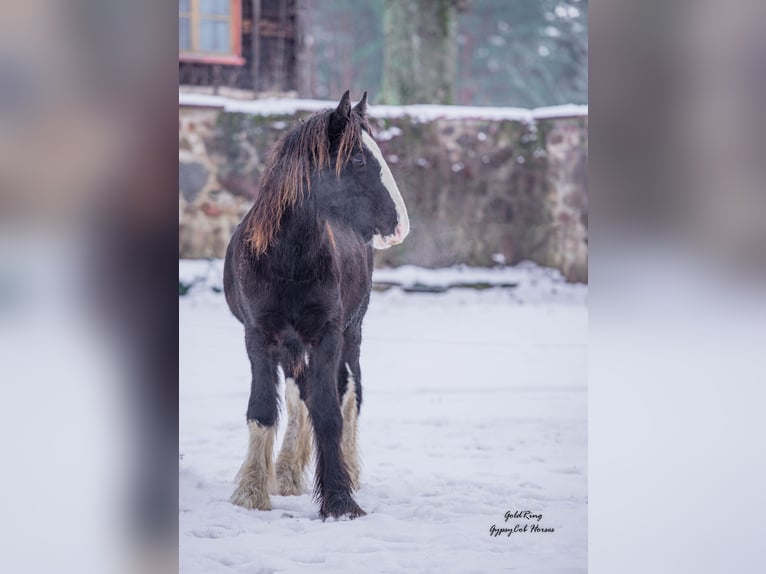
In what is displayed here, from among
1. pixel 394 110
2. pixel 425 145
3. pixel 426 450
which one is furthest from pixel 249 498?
pixel 394 110

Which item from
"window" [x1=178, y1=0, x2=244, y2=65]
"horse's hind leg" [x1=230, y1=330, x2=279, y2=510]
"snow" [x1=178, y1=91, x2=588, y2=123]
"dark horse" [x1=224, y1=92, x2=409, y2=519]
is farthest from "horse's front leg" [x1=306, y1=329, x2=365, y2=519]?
"window" [x1=178, y1=0, x2=244, y2=65]

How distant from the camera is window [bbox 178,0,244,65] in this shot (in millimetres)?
4312

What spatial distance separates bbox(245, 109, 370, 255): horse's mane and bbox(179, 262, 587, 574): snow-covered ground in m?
0.36

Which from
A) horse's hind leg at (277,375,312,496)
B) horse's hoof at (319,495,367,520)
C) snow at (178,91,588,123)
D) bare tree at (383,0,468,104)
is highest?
bare tree at (383,0,468,104)

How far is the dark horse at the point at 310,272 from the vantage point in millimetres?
2092

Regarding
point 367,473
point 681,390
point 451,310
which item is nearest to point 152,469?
point 681,390

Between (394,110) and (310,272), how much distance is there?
2698 millimetres

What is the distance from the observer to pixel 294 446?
228 cm

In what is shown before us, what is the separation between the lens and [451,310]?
326cm

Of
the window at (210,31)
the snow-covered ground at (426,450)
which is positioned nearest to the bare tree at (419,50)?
the window at (210,31)

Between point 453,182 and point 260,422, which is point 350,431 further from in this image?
point 453,182

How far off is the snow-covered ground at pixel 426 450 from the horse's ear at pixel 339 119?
671mm

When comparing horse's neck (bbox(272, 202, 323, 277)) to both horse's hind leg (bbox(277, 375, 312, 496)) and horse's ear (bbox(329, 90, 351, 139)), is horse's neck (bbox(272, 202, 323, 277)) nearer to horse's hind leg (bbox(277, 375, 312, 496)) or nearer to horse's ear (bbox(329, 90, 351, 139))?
horse's ear (bbox(329, 90, 351, 139))

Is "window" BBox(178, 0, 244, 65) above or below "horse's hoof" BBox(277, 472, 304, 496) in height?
above
